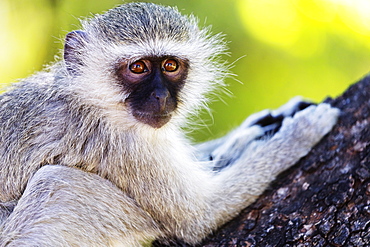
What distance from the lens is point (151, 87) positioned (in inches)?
135

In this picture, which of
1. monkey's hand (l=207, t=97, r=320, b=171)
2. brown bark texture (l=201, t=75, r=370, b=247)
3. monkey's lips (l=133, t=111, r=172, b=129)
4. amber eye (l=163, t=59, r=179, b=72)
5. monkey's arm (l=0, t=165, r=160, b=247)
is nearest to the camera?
brown bark texture (l=201, t=75, r=370, b=247)

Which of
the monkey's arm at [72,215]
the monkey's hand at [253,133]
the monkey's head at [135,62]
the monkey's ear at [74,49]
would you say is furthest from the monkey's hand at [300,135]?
the monkey's ear at [74,49]

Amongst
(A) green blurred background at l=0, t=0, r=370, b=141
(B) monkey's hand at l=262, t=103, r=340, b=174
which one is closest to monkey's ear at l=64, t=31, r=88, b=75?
(B) monkey's hand at l=262, t=103, r=340, b=174

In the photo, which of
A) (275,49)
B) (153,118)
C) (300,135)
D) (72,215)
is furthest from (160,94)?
(275,49)

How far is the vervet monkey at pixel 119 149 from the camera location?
326 centimetres

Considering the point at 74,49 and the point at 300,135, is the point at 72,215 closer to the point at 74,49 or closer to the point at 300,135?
the point at 74,49

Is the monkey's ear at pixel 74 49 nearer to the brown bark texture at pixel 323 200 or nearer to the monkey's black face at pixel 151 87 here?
the monkey's black face at pixel 151 87

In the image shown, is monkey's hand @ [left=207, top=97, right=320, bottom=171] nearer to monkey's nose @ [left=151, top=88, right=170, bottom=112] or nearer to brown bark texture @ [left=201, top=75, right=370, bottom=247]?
brown bark texture @ [left=201, top=75, right=370, bottom=247]

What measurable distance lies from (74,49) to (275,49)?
3.73 m

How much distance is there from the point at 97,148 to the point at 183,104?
81 centimetres

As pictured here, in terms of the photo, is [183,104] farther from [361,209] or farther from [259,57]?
[259,57]

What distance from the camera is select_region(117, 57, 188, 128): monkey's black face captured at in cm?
342

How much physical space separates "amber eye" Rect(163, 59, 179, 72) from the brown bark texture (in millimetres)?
1159

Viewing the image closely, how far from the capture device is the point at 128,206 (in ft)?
11.3
